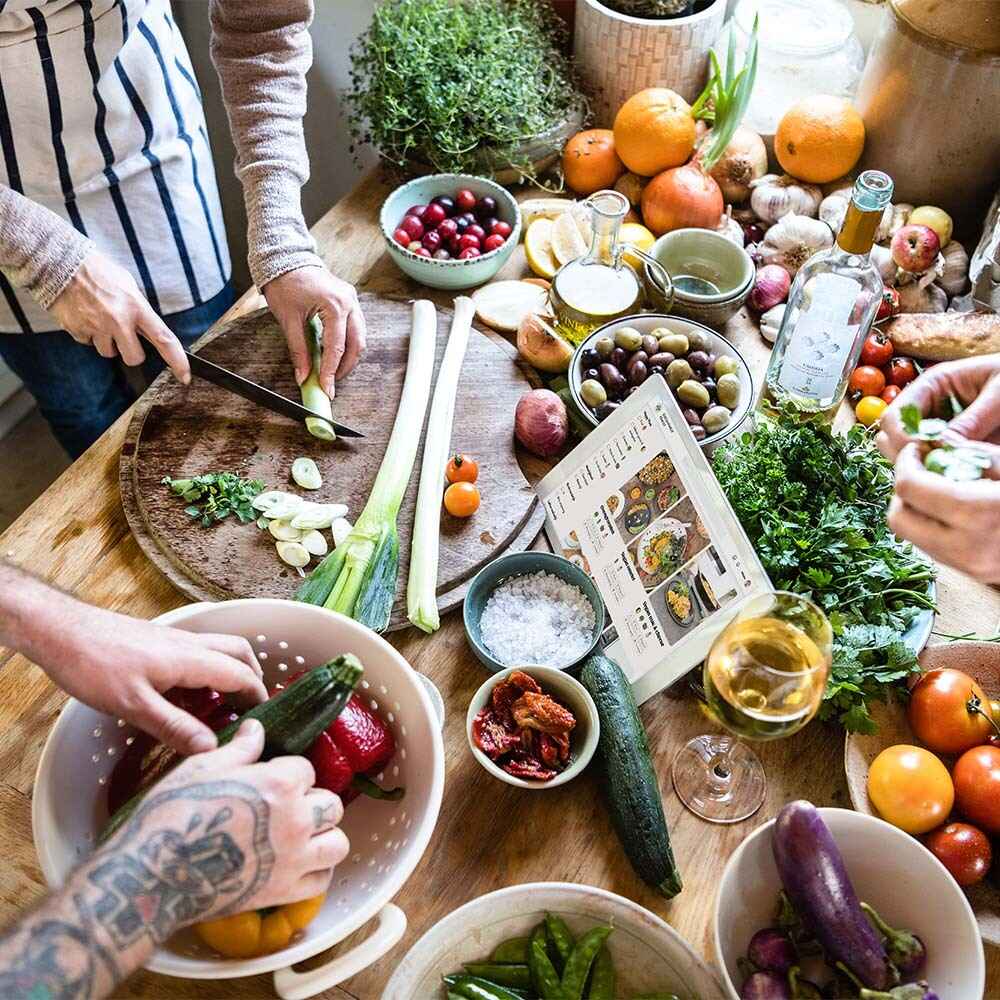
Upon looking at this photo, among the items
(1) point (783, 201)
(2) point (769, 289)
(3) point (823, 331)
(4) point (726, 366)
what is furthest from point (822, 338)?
(1) point (783, 201)

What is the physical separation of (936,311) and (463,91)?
967 mm

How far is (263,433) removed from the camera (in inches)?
59.4

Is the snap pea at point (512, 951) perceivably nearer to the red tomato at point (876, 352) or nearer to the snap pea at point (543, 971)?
the snap pea at point (543, 971)

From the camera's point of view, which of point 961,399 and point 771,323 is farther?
point 771,323

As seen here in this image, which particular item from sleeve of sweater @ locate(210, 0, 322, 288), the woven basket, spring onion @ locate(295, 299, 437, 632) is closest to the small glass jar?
the woven basket

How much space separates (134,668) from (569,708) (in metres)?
0.51

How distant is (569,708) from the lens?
1.17 meters

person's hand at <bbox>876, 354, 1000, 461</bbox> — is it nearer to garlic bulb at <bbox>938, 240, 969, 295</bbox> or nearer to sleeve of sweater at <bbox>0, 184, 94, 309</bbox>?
garlic bulb at <bbox>938, 240, 969, 295</bbox>

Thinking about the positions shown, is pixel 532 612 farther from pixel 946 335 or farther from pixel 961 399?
pixel 946 335

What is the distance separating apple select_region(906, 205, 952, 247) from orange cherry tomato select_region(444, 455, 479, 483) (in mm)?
971

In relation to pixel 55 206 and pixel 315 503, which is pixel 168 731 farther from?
pixel 55 206

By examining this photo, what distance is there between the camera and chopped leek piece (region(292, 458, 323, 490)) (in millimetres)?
1437

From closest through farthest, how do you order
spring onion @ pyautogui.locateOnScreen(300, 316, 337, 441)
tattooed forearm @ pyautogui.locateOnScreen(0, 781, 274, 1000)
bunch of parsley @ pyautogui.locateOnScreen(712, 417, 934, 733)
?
tattooed forearm @ pyautogui.locateOnScreen(0, 781, 274, 1000) → bunch of parsley @ pyautogui.locateOnScreen(712, 417, 934, 733) → spring onion @ pyautogui.locateOnScreen(300, 316, 337, 441)

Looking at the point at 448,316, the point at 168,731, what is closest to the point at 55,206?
the point at 448,316
